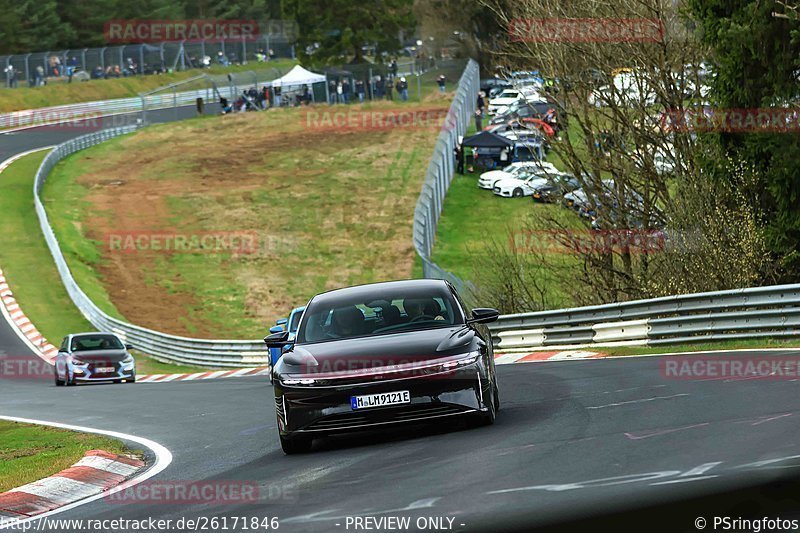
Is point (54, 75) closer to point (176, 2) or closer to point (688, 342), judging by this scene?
point (176, 2)

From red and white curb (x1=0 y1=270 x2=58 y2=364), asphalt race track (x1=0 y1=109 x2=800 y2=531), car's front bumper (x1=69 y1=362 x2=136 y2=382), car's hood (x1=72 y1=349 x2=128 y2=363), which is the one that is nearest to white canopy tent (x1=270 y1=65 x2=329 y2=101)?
red and white curb (x1=0 y1=270 x2=58 y2=364)

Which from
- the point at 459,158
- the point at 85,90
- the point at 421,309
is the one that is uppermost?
the point at 421,309

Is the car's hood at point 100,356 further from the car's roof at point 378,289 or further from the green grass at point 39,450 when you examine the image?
the car's roof at point 378,289

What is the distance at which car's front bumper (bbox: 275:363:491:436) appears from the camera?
1082 cm

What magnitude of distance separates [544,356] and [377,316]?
1066 centimetres

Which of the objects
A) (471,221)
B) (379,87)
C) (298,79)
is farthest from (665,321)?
(298,79)

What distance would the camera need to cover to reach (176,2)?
13200 cm

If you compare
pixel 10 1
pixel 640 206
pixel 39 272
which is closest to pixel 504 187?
pixel 39 272

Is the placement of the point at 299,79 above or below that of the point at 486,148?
above

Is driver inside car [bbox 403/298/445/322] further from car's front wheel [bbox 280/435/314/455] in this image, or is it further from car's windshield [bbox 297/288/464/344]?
car's front wheel [bbox 280/435/314/455]

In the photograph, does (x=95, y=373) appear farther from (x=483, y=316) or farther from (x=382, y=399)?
(x=382, y=399)

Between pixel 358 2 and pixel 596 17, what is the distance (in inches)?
2871

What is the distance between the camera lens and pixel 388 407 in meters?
10.8

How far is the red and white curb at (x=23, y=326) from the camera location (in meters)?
37.9
